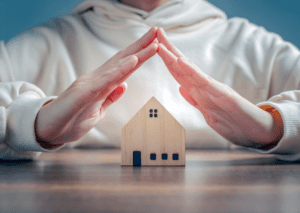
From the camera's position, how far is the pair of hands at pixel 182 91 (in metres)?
0.54

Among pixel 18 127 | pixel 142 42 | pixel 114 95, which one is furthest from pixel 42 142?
pixel 142 42

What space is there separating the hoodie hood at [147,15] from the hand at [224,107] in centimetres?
48

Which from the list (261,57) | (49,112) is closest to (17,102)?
(49,112)

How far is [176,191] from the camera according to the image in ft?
1.13

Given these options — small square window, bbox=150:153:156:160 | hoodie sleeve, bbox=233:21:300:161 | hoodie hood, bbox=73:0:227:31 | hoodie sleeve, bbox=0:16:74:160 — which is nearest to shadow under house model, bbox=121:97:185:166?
small square window, bbox=150:153:156:160

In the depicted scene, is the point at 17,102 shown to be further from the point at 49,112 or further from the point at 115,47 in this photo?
the point at 115,47

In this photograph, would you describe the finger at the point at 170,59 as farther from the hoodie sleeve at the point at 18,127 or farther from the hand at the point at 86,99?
the hoodie sleeve at the point at 18,127

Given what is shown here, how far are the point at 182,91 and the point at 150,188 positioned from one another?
32 centimetres

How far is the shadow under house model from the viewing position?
0.53m

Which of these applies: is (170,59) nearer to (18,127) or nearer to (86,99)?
(86,99)

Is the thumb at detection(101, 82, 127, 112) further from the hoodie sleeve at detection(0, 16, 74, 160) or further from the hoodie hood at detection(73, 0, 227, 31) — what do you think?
the hoodie hood at detection(73, 0, 227, 31)

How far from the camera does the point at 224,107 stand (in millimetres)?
554

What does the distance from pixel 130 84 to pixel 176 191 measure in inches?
25.9

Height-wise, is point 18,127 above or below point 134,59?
below
